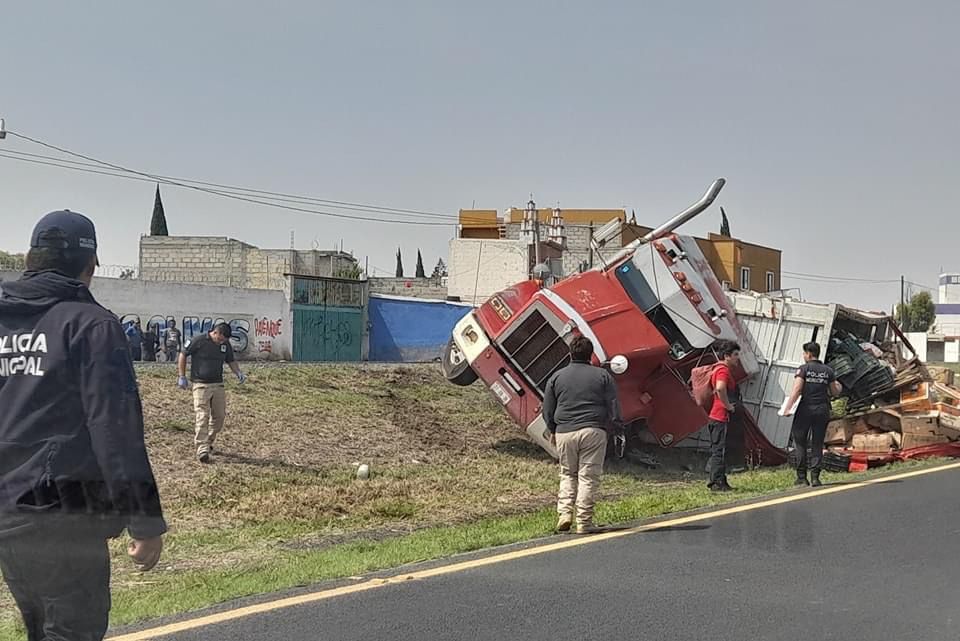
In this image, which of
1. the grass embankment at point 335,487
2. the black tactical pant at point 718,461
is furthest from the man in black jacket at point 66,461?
the black tactical pant at point 718,461

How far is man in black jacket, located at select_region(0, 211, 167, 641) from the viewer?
3279 millimetres

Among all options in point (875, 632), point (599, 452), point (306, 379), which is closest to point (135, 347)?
point (306, 379)

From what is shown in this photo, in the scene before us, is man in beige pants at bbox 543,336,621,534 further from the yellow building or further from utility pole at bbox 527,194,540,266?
the yellow building

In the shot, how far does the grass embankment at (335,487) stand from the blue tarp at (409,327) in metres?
15.7

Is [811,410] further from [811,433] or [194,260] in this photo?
[194,260]

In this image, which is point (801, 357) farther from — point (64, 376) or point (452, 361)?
point (64, 376)

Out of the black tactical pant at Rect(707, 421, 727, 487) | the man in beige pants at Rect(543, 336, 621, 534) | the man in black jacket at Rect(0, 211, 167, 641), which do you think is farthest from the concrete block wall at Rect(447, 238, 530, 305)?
the man in black jacket at Rect(0, 211, 167, 641)

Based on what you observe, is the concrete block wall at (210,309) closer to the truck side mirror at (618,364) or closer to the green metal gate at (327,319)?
the green metal gate at (327,319)

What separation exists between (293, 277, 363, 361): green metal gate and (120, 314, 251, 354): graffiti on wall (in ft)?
6.75

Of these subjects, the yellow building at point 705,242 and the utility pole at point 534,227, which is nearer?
the utility pole at point 534,227

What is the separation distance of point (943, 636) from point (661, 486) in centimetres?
740

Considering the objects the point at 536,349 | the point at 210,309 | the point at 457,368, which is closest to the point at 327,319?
the point at 210,309

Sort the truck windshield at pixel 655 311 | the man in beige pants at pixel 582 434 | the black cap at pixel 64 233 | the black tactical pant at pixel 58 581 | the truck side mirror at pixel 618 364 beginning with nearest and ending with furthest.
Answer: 1. the black tactical pant at pixel 58 581
2. the black cap at pixel 64 233
3. the man in beige pants at pixel 582 434
4. the truck side mirror at pixel 618 364
5. the truck windshield at pixel 655 311

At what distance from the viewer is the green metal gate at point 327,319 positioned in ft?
113
